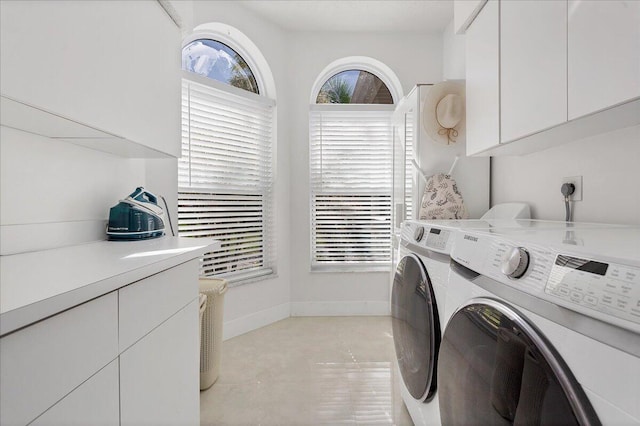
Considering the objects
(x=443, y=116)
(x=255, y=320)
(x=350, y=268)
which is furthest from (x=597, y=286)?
(x=350, y=268)

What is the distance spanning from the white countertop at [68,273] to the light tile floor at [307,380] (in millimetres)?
964

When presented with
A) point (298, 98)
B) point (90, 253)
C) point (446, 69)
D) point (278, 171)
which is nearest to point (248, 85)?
point (298, 98)

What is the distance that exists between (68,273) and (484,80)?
77.4 inches

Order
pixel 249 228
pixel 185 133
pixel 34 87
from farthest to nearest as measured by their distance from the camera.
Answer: pixel 249 228, pixel 185 133, pixel 34 87

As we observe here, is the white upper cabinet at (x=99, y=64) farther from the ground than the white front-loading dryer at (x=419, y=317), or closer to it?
farther from the ground

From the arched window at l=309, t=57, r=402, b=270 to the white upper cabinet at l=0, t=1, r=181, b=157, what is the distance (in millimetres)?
1761

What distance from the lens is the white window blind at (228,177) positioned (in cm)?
266

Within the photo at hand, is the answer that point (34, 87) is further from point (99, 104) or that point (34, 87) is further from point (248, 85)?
point (248, 85)

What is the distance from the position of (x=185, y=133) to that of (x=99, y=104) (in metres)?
1.42

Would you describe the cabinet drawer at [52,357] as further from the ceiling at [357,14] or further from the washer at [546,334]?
the ceiling at [357,14]

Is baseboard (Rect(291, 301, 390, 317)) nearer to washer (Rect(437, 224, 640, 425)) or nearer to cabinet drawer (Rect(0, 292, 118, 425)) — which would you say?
washer (Rect(437, 224, 640, 425))

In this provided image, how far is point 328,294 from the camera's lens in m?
3.41

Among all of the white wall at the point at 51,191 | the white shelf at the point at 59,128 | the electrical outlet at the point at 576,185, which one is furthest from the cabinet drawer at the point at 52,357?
the electrical outlet at the point at 576,185

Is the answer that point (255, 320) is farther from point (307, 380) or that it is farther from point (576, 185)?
point (576, 185)
